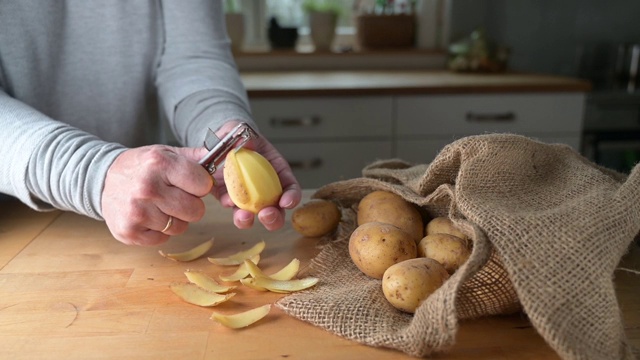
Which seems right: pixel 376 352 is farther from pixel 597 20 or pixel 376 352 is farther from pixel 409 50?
pixel 597 20

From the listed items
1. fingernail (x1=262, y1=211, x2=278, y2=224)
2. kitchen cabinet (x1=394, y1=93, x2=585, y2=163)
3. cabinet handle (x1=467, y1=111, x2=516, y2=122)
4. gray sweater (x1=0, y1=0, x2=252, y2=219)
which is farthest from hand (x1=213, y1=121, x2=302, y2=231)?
cabinet handle (x1=467, y1=111, x2=516, y2=122)

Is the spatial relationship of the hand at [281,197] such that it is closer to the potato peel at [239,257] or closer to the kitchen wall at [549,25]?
the potato peel at [239,257]

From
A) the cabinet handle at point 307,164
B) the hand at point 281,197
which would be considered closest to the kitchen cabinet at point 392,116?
the cabinet handle at point 307,164

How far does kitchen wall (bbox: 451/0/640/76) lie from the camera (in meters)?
2.34

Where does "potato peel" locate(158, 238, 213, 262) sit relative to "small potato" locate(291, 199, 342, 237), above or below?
below

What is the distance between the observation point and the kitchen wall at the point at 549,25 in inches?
92.0

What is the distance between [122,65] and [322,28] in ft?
4.79

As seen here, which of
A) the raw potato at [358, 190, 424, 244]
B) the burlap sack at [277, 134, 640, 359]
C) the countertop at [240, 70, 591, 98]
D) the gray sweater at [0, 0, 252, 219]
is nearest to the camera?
the burlap sack at [277, 134, 640, 359]

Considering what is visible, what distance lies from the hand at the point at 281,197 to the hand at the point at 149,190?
75 millimetres

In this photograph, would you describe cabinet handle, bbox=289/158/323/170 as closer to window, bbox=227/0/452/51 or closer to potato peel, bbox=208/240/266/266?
window, bbox=227/0/452/51

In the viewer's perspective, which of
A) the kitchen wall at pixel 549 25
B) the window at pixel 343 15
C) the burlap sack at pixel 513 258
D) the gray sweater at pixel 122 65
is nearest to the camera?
the burlap sack at pixel 513 258

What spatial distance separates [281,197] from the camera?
2.46ft

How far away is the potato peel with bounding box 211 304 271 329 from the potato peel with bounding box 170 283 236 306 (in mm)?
32

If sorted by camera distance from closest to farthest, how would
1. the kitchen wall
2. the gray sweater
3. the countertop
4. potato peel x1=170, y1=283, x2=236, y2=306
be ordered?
potato peel x1=170, y1=283, x2=236, y2=306 < the gray sweater < the countertop < the kitchen wall
